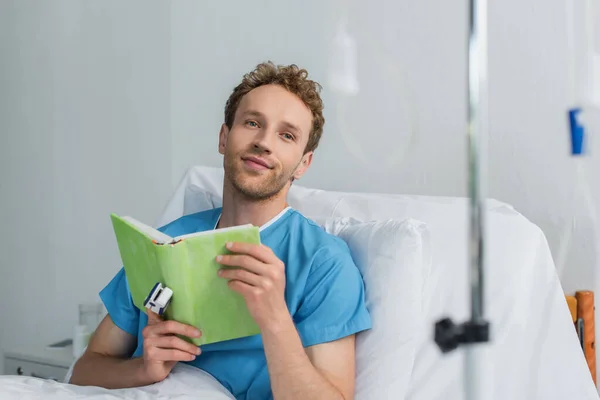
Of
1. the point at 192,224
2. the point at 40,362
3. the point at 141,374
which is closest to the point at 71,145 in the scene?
the point at 40,362

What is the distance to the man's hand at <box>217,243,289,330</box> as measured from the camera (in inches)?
38.7

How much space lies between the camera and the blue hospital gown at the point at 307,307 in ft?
3.62

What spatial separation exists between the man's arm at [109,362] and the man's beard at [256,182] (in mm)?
340

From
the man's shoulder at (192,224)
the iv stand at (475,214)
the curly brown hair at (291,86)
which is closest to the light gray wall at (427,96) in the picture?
the curly brown hair at (291,86)

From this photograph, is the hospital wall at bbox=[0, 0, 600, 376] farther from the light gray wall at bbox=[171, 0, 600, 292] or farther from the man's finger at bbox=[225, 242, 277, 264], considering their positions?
the man's finger at bbox=[225, 242, 277, 264]

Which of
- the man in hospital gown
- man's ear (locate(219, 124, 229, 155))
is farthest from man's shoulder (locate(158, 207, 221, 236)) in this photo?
man's ear (locate(219, 124, 229, 155))

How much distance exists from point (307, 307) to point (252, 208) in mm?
241

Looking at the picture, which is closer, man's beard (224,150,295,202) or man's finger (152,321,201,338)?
man's finger (152,321,201,338)

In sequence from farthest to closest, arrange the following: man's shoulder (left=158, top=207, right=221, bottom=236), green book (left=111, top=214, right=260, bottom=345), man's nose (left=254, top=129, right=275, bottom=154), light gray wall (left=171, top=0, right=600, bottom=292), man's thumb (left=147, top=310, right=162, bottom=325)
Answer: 1. light gray wall (left=171, top=0, right=600, bottom=292)
2. man's shoulder (left=158, top=207, right=221, bottom=236)
3. man's nose (left=254, top=129, right=275, bottom=154)
4. man's thumb (left=147, top=310, right=162, bottom=325)
5. green book (left=111, top=214, right=260, bottom=345)

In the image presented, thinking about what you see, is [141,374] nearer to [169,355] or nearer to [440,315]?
[169,355]

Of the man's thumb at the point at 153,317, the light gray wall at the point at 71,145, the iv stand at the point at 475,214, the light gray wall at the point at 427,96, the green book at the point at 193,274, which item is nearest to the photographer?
the iv stand at the point at 475,214

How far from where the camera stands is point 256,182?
4.11ft

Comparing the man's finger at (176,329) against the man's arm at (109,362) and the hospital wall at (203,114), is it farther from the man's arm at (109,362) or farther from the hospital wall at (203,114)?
the hospital wall at (203,114)

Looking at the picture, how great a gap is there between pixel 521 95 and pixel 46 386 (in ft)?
3.61
